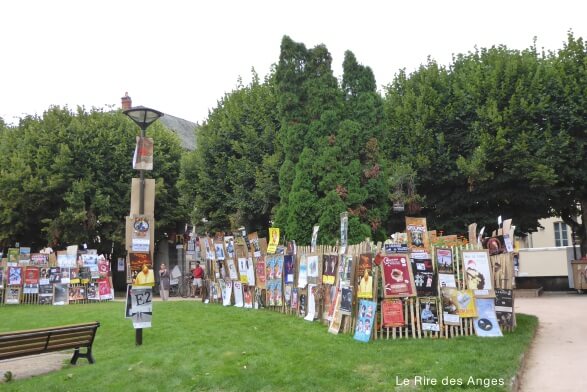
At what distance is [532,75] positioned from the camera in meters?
22.2

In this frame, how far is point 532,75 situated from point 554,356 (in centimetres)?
1548

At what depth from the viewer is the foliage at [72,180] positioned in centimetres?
3002

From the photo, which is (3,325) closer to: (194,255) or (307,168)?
(307,168)

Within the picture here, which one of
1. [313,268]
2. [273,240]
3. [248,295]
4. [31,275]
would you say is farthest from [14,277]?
[313,268]

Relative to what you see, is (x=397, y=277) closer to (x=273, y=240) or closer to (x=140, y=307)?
(x=140, y=307)

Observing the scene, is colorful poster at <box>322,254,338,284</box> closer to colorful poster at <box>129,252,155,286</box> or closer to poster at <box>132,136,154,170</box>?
colorful poster at <box>129,252,155,286</box>

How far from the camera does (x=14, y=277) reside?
23.7m

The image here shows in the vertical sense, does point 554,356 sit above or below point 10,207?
A: below

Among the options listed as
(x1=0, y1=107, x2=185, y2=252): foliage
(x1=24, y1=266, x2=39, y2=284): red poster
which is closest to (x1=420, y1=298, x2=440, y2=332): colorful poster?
(x1=24, y1=266, x2=39, y2=284): red poster

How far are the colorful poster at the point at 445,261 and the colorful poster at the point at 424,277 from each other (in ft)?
Result: 0.57

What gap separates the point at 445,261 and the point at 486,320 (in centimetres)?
137

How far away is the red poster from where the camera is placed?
77.4 ft

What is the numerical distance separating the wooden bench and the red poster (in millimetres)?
14969

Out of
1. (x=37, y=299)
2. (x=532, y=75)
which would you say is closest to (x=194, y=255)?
(x=37, y=299)
